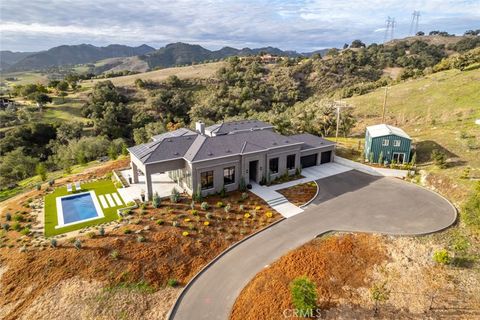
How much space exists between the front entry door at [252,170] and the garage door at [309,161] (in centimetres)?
701

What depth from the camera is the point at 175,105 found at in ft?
233

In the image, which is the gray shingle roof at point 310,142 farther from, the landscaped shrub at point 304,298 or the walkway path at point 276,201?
the landscaped shrub at point 304,298

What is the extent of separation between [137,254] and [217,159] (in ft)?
33.4

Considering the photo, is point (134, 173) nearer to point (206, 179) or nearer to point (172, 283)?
point (206, 179)

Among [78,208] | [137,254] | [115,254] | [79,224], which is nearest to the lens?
[115,254]

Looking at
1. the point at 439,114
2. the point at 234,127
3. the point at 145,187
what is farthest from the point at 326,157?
the point at 439,114

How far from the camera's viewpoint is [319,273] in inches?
624

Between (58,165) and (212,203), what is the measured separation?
32.6m

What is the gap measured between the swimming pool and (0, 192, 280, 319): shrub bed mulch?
3.22 meters

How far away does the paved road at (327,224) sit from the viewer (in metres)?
14.6

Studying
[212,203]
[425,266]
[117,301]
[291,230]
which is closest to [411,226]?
[425,266]

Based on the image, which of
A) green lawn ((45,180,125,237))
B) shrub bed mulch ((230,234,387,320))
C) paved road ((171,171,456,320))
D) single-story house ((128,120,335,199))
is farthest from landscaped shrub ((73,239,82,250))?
shrub bed mulch ((230,234,387,320))

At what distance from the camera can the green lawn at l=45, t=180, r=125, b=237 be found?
1997cm

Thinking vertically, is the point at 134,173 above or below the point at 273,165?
below
